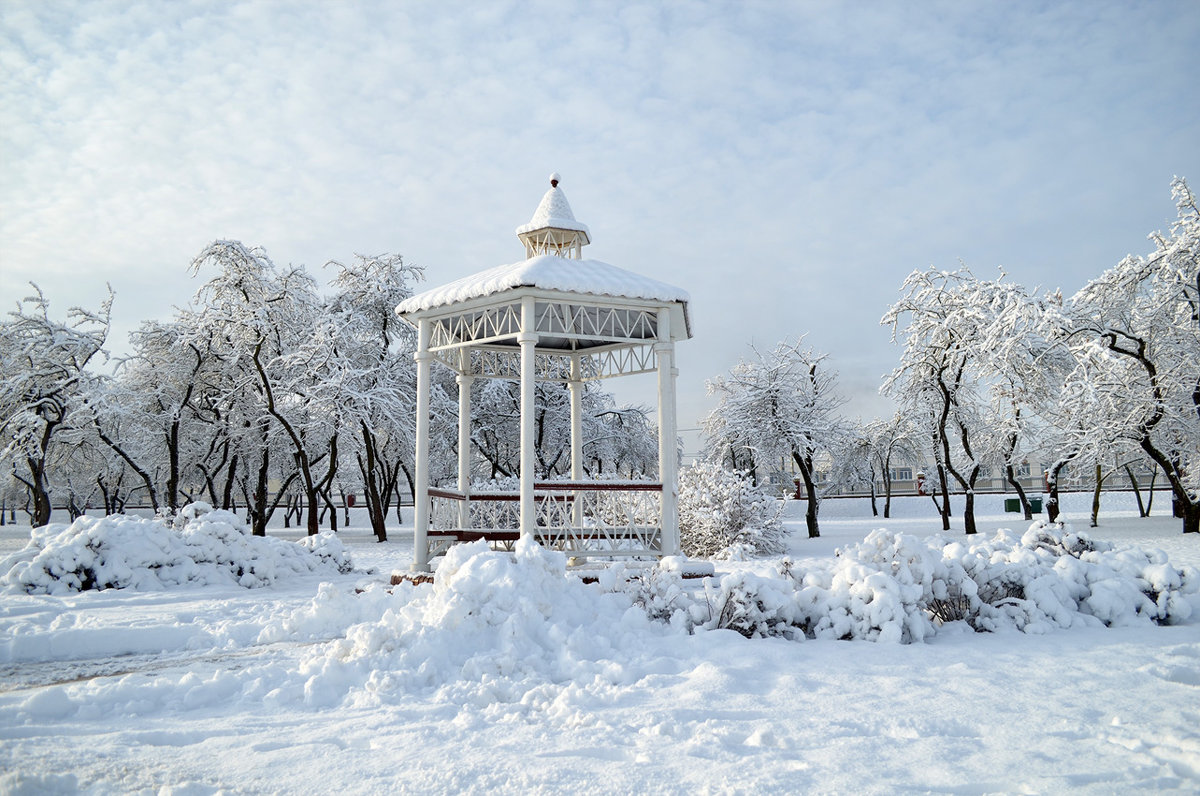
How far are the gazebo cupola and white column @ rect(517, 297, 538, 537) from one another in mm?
2266

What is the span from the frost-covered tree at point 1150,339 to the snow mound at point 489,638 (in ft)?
46.9

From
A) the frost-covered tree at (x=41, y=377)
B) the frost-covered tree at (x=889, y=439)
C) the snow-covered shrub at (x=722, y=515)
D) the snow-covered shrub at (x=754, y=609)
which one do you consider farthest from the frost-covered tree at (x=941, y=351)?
the frost-covered tree at (x=41, y=377)

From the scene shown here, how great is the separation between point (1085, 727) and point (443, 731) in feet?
11.2

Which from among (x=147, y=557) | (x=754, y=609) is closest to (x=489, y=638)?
(x=754, y=609)

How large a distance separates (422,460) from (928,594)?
6.27 m

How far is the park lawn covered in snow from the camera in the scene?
10.9ft

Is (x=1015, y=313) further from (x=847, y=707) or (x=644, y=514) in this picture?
(x=847, y=707)

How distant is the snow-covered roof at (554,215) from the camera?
1036cm

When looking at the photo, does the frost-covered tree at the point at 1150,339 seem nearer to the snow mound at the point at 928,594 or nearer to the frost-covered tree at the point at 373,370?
the snow mound at the point at 928,594

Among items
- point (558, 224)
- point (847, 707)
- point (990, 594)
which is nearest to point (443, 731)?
point (847, 707)

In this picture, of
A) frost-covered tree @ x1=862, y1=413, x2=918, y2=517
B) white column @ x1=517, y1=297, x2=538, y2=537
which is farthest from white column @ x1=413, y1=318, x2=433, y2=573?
frost-covered tree @ x1=862, y1=413, x2=918, y2=517

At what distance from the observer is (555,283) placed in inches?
332

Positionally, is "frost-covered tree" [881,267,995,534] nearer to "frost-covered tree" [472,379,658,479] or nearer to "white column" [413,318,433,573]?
"frost-covered tree" [472,379,658,479]

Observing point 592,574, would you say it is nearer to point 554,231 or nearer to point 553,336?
point 553,336
